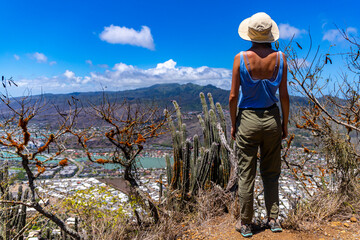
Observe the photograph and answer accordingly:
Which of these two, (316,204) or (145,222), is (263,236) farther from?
(145,222)

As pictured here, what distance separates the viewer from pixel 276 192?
216 centimetres

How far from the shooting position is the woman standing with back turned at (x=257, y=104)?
1.93 meters

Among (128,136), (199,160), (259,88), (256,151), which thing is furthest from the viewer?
(199,160)

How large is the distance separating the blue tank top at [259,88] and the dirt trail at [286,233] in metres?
1.08

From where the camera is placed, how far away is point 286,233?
213cm

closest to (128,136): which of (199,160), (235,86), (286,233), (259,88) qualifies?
(199,160)

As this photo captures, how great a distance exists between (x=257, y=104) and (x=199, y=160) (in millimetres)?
1868

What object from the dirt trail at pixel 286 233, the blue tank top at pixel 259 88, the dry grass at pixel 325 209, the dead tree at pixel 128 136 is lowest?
the dirt trail at pixel 286 233

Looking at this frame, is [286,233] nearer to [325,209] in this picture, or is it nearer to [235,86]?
[325,209]

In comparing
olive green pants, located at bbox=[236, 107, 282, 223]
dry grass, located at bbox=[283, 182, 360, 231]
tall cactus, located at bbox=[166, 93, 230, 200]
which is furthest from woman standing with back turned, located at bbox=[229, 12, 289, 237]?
tall cactus, located at bbox=[166, 93, 230, 200]

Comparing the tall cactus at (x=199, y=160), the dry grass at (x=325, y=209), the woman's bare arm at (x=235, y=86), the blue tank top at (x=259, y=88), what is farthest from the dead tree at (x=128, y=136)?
the dry grass at (x=325, y=209)

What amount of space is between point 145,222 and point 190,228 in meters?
0.57

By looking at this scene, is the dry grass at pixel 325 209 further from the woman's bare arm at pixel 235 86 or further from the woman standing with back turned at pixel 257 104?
the woman's bare arm at pixel 235 86

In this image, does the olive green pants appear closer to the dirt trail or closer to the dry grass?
the dirt trail
